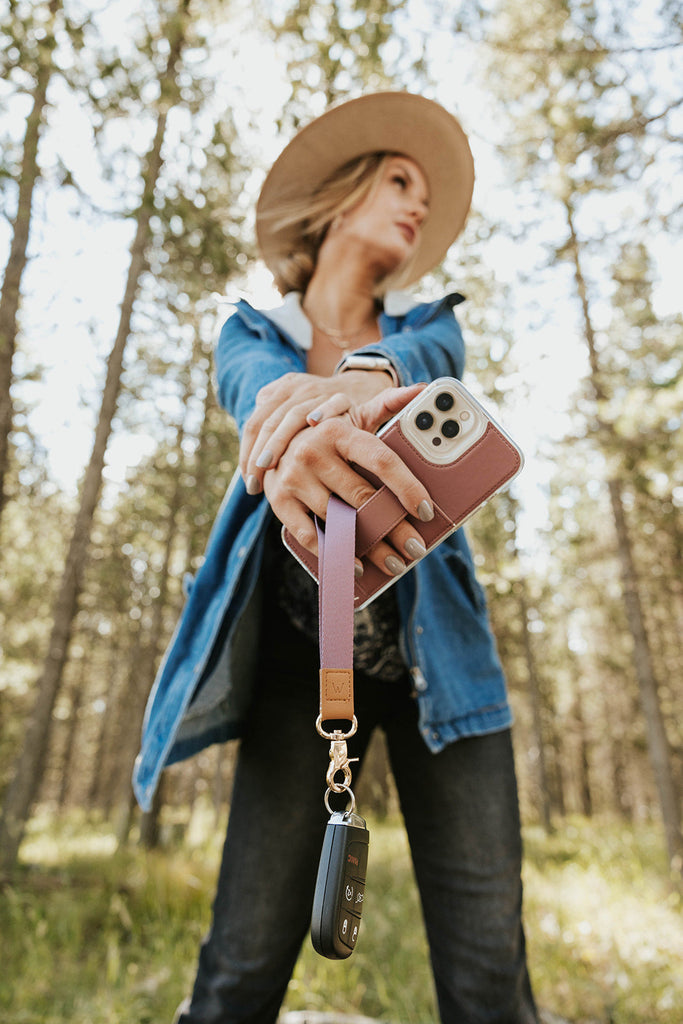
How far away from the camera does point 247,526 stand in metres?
1.37

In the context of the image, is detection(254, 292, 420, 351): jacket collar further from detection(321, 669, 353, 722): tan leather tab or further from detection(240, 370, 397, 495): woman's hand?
detection(321, 669, 353, 722): tan leather tab

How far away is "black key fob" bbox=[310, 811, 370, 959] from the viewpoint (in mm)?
754

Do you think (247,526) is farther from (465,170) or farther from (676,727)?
(676,727)

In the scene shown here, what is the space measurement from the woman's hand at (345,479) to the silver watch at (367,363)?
0.18 m

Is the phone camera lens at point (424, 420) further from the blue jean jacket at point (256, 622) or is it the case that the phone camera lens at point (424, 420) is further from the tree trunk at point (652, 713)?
the tree trunk at point (652, 713)

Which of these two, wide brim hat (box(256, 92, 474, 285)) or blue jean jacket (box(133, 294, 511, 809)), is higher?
wide brim hat (box(256, 92, 474, 285))

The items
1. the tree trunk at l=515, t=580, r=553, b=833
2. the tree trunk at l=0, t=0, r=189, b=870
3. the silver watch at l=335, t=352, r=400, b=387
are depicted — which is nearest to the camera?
the silver watch at l=335, t=352, r=400, b=387

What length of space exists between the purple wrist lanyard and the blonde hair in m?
1.18

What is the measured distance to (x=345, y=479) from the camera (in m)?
0.89

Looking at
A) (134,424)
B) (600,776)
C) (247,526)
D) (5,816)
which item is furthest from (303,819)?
(600,776)

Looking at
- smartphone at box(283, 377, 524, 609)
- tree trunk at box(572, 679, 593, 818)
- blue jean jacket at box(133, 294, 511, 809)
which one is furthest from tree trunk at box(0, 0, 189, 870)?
tree trunk at box(572, 679, 593, 818)

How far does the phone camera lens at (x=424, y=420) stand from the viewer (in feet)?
3.06

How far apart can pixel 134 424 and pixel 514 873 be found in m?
9.60

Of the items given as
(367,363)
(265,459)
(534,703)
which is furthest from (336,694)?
(534,703)
